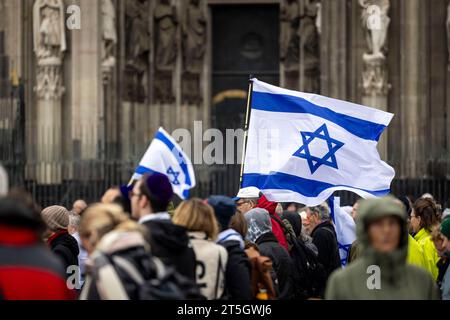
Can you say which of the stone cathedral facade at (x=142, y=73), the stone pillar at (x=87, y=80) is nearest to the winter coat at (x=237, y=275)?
the stone cathedral facade at (x=142, y=73)

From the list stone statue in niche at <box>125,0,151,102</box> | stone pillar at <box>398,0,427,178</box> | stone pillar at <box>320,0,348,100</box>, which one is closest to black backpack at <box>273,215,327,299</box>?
stone pillar at <box>398,0,427,178</box>

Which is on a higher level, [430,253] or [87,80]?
[87,80]

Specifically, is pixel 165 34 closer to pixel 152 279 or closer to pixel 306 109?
pixel 306 109

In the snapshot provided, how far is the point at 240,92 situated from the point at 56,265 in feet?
72.3

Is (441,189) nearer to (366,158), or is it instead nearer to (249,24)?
(249,24)

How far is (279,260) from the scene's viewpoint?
1095 cm

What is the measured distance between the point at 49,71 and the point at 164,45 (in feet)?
8.83

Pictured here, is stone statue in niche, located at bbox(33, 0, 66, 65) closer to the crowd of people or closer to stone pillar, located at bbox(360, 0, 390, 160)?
stone pillar, located at bbox(360, 0, 390, 160)

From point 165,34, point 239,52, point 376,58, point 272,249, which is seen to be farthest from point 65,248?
point 239,52

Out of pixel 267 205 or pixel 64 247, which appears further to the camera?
pixel 267 205

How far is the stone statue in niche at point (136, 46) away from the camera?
25977 millimetres

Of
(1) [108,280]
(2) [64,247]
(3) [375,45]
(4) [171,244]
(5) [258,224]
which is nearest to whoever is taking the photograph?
(1) [108,280]

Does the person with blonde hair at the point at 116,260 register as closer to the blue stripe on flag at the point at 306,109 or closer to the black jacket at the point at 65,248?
the black jacket at the point at 65,248

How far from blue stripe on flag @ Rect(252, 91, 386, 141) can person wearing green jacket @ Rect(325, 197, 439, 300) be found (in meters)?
5.42
